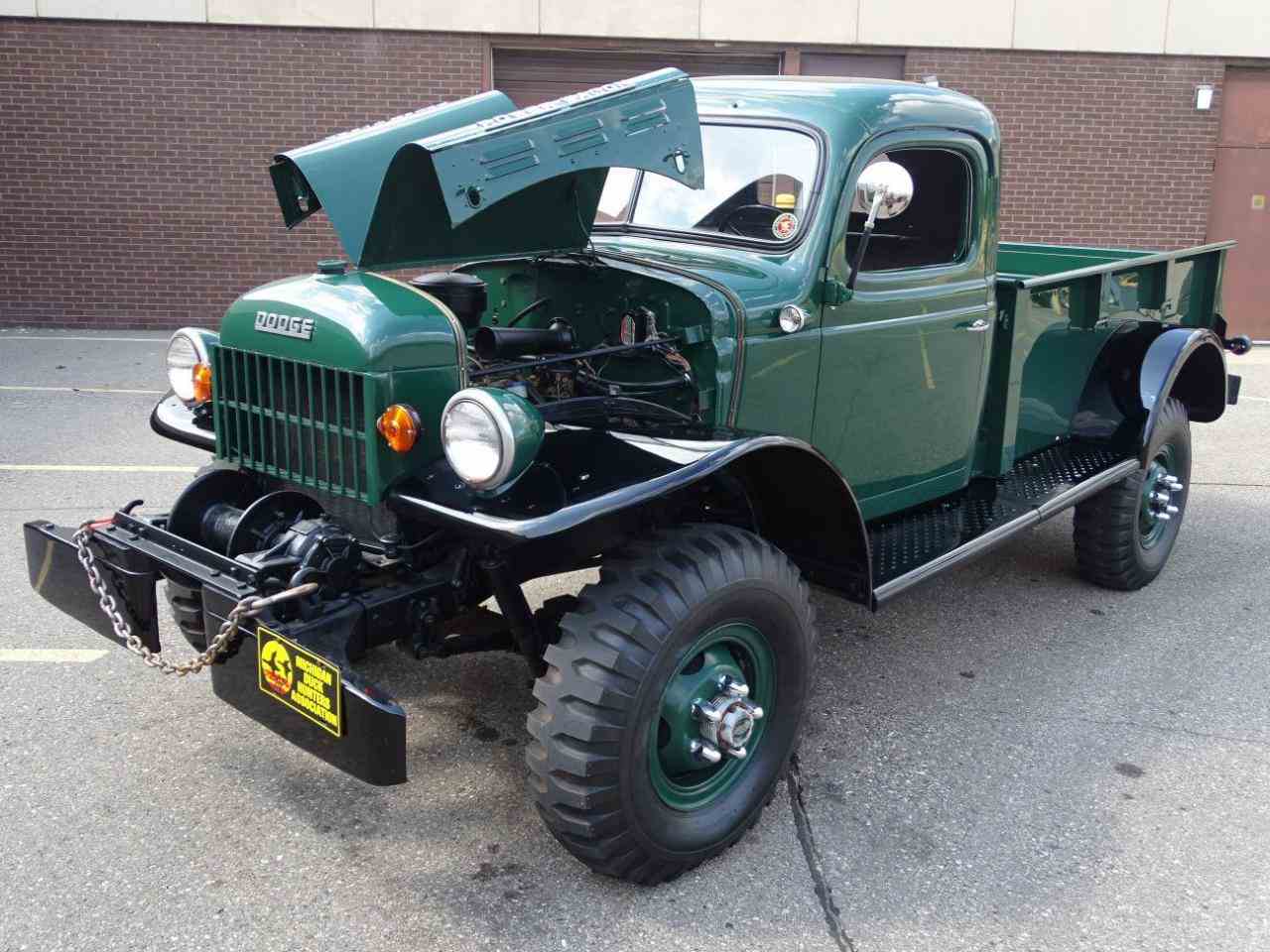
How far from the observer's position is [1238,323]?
41.8 feet

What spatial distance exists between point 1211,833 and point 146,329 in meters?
11.9

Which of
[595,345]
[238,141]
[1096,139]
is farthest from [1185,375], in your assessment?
[238,141]

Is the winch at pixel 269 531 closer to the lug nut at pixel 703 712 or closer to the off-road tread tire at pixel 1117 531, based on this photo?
the lug nut at pixel 703 712

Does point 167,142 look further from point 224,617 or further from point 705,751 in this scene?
point 705,751

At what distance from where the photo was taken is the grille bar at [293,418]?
2.95m

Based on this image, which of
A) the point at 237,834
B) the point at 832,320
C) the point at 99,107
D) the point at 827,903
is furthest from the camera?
the point at 99,107

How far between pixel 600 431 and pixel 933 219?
1839 millimetres

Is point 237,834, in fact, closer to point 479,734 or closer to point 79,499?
point 479,734

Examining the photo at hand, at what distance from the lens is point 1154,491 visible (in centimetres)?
531

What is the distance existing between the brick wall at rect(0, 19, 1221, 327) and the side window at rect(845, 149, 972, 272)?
853 cm

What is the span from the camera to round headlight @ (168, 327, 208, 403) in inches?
141

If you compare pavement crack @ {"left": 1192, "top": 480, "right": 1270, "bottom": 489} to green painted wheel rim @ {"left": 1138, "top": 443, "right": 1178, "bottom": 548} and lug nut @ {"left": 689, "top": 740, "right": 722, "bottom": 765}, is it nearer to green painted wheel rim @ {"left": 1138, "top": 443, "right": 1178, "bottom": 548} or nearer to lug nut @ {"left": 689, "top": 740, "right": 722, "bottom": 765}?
green painted wheel rim @ {"left": 1138, "top": 443, "right": 1178, "bottom": 548}

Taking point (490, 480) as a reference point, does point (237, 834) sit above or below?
below

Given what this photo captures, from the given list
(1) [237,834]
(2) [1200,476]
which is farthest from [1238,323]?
(1) [237,834]
